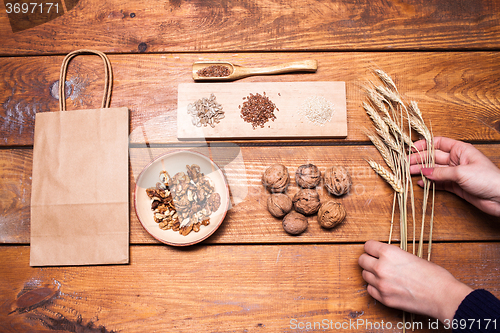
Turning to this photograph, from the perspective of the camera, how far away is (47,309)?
1.27 meters

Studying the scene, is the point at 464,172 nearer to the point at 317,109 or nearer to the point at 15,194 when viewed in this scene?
the point at 317,109

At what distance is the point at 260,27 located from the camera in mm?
1393

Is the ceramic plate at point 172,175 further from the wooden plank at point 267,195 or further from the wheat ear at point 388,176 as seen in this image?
the wheat ear at point 388,176

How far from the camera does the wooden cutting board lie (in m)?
1.31

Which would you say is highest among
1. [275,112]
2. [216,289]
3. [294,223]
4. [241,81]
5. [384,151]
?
[241,81]

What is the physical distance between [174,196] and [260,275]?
0.52 metres

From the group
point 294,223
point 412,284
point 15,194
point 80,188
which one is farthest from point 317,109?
point 15,194

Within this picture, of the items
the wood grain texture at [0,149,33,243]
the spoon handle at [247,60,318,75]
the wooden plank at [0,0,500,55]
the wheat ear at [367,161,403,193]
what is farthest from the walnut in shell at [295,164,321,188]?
the wood grain texture at [0,149,33,243]

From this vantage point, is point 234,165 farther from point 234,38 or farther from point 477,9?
point 477,9

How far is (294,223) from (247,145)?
0.41 meters

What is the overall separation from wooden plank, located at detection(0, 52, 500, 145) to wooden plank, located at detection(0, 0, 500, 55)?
6 centimetres

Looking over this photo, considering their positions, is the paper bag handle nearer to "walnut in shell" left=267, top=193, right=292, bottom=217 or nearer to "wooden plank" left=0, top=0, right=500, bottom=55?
"wooden plank" left=0, top=0, right=500, bottom=55

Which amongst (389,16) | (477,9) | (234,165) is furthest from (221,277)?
(477,9)

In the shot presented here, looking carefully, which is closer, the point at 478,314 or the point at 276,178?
the point at 478,314
